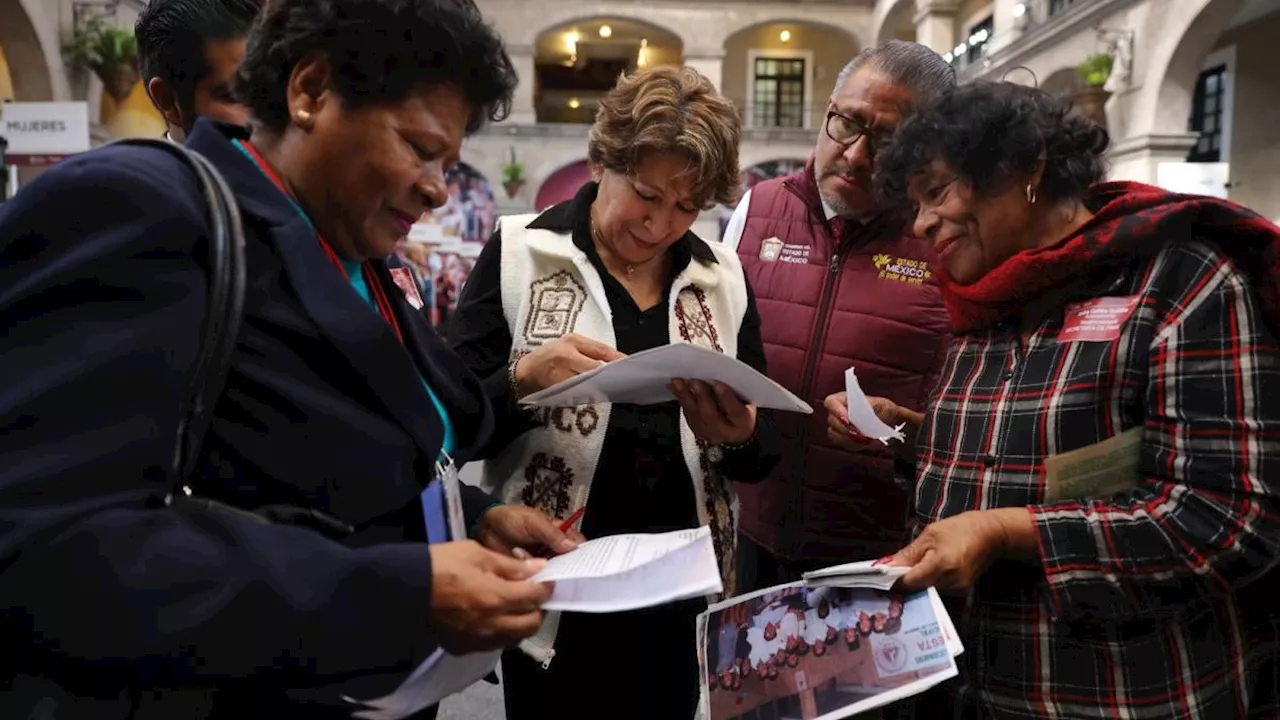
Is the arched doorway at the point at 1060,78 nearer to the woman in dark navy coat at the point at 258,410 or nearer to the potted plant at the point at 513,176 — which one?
the potted plant at the point at 513,176

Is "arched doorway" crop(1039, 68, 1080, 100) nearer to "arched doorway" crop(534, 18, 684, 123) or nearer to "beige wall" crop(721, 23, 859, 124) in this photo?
"beige wall" crop(721, 23, 859, 124)

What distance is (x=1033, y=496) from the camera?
1.50m

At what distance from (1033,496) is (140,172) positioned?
55.6 inches

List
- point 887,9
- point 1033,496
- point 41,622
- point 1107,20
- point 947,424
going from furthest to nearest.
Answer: point 887,9, point 1107,20, point 947,424, point 1033,496, point 41,622

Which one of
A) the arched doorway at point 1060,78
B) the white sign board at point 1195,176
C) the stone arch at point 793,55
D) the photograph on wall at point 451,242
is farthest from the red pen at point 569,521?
the stone arch at point 793,55

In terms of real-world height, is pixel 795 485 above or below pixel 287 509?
below

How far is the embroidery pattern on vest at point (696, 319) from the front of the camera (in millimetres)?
1914

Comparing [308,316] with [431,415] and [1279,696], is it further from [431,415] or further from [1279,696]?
[1279,696]

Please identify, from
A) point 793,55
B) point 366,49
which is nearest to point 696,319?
point 366,49

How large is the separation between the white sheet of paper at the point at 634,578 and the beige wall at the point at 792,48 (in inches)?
951

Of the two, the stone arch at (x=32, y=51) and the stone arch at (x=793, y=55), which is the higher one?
the stone arch at (x=793, y=55)

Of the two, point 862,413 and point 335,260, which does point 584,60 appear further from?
point 335,260

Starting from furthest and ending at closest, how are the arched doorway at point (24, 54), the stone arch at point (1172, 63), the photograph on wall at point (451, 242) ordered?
the photograph on wall at point (451, 242)
the stone arch at point (1172, 63)
the arched doorway at point (24, 54)

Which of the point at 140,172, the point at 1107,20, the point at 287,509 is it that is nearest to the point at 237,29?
the point at 140,172
